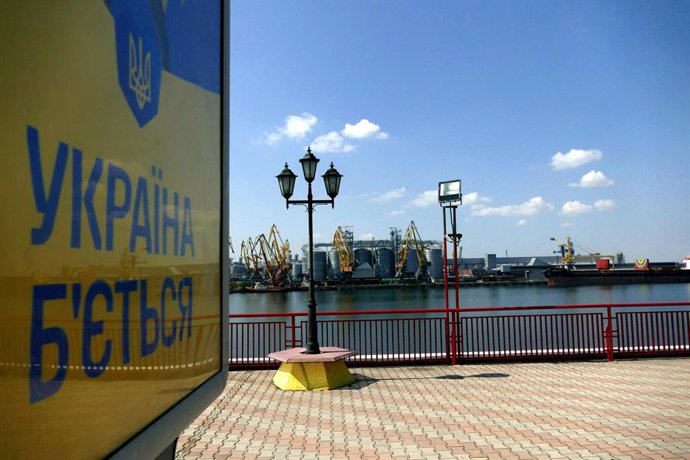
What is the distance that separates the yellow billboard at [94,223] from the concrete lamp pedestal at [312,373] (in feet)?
24.5

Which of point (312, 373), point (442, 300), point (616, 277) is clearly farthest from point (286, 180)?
point (616, 277)

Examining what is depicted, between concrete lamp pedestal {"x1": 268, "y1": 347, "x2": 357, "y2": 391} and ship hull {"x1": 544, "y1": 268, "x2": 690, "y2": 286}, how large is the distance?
102m

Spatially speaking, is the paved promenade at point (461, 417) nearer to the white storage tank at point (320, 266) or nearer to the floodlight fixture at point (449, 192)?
the floodlight fixture at point (449, 192)

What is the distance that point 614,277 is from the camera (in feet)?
327

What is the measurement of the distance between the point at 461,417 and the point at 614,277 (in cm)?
10739

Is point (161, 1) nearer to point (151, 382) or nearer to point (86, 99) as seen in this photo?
point (86, 99)

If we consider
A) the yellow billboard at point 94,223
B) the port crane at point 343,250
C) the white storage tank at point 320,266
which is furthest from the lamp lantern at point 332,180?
the port crane at point 343,250

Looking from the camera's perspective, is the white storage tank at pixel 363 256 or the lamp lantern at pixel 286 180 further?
the white storage tank at pixel 363 256

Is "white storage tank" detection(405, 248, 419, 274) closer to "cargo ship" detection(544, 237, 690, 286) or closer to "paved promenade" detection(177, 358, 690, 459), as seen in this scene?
"cargo ship" detection(544, 237, 690, 286)

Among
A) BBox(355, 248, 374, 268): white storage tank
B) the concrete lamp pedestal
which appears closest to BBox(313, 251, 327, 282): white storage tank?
BBox(355, 248, 374, 268): white storage tank

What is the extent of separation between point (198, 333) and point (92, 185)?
90 centimetres

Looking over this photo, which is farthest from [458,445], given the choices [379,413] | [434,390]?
[434,390]

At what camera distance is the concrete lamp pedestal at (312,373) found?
883 centimetres

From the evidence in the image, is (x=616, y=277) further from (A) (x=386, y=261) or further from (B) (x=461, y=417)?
(B) (x=461, y=417)
